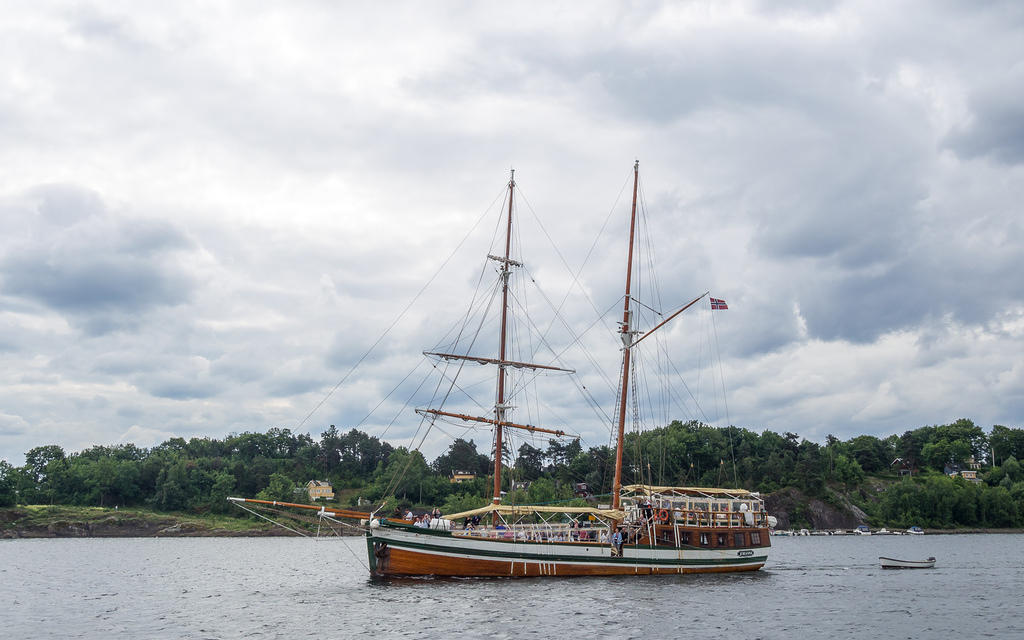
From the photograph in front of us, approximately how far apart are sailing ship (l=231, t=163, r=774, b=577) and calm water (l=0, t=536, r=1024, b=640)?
1.51 metres

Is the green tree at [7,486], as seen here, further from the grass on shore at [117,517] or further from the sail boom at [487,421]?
the sail boom at [487,421]

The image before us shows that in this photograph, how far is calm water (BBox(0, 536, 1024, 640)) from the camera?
41594 millimetres

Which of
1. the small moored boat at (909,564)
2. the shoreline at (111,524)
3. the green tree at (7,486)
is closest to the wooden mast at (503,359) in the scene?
the small moored boat at (909,564)

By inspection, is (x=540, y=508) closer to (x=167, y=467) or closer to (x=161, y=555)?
(x=161, y=555)

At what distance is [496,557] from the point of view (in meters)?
58.8

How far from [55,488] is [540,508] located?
160137 mm

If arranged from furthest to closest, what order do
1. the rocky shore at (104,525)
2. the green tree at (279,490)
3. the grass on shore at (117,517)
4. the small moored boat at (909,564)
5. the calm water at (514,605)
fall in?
1. the green tree at (279,490)
2. the grass on shore at (117,517)
3. the rocky shore at (104,525)
4. the small moored boat at (909,564)
5. the calm water at (514,605)

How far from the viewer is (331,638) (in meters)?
38.5

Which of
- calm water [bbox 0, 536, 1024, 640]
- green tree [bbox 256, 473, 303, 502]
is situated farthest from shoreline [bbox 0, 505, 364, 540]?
calm water [bbox 0, 536, 1024, 640]

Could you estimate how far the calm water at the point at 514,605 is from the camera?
136ft

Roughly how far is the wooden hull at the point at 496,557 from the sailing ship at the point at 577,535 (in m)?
0.07

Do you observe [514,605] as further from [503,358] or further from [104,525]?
[104,525]

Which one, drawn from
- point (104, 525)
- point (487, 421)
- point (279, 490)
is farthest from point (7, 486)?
point (487, 421)

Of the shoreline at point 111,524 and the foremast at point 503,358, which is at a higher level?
the foremast at point 503,358
